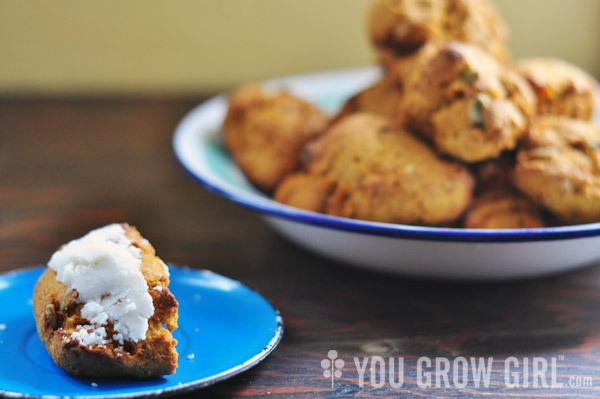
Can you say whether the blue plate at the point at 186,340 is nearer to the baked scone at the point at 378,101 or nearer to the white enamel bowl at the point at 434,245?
the white enamel bowl at the point at 434,245

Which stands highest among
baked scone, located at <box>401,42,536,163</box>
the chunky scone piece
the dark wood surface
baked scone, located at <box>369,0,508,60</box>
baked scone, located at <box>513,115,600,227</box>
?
baked scone, located at <box>369,0,508,60</box>

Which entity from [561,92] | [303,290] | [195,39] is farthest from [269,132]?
[195,39]

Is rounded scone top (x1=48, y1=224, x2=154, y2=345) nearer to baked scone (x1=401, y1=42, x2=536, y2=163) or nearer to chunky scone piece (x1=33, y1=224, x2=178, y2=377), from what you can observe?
chunky scone piece (x1=33, y1=224, x2=178, y2=377)

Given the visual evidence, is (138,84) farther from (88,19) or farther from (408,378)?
(408,378)

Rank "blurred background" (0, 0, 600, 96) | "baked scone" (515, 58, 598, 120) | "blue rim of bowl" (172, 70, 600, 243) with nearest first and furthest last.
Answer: "blue rim of bowl" (172, 70, 600, 243), "baked scone" (515, 58, 598, 120), "blurred background" (0, 0, 600, 96)

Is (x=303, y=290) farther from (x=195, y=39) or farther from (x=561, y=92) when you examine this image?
(x=195, y=39)

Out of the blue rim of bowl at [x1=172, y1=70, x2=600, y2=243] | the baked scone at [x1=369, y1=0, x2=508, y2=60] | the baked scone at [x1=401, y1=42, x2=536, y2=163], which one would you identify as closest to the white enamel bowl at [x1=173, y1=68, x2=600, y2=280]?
the blue rim of bowl at [x1=172, y1=70, x2=600, y2=243]
